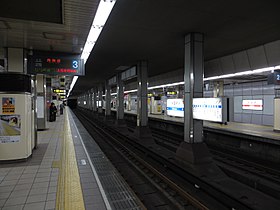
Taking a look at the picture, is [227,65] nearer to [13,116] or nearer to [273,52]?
[273,52]

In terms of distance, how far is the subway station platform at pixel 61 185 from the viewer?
3664mm

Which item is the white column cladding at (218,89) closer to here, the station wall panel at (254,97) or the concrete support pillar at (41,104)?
the station wall panel at (254,97)

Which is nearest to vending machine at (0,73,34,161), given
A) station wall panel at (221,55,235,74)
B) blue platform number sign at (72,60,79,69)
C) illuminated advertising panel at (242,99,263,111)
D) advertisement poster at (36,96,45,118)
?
blue platform number sign at (72,60,79,69)

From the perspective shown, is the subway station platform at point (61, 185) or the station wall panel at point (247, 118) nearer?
the subway station platform at point (61, 185)

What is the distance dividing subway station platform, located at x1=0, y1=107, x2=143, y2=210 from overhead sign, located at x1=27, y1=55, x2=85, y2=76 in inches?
112

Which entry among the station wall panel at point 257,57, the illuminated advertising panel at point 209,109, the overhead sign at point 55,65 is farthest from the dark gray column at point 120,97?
the illuminated advertising panel at point 209,109

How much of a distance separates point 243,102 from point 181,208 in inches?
641

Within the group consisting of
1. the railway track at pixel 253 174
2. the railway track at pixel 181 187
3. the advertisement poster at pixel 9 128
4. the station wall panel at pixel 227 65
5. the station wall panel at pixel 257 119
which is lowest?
the railway track at pixel 253 174

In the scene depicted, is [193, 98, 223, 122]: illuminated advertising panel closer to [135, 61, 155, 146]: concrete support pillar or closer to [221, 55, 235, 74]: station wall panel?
[221, 55, 235, 74]: station wall panel

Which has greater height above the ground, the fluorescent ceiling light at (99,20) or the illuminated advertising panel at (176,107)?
the fluorescent ceiling light at (99,20)

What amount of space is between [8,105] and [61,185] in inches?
117

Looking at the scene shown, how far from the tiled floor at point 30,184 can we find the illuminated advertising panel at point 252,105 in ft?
51.0

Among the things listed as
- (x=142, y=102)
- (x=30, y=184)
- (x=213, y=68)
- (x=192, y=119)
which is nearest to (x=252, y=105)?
(x=213, y=68)

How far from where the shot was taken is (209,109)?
616 centimetres
